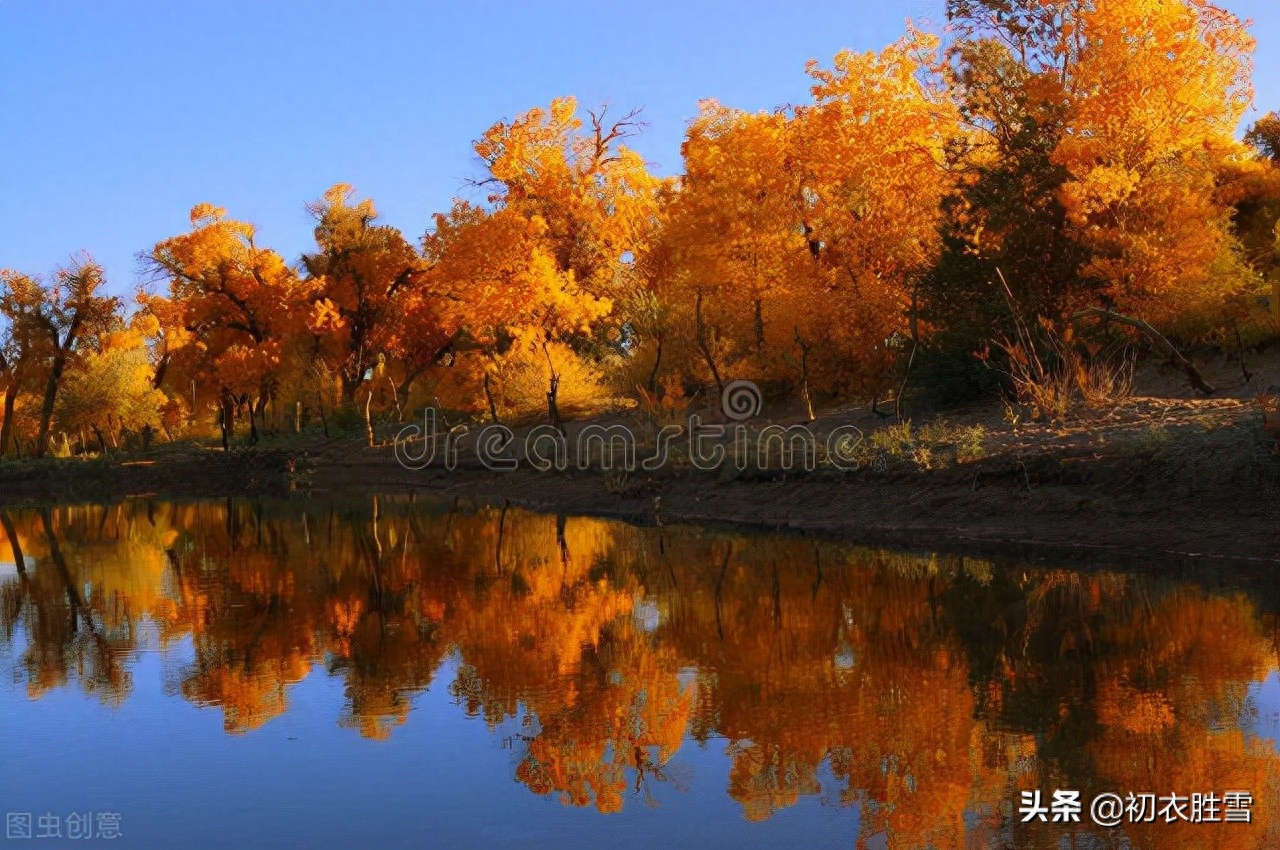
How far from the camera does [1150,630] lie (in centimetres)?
1064

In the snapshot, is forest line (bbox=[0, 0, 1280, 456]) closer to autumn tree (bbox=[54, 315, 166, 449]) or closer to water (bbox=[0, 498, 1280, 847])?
autumn tree (bbox=[54, 315, 166, 449])

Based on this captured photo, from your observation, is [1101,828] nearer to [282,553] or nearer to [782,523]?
[782,523]

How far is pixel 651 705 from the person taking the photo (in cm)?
900

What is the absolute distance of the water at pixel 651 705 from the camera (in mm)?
6754

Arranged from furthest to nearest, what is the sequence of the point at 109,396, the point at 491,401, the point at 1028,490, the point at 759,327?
the point at 109,396
the point at 491,401
the point at 759,327
the point at 1028,490

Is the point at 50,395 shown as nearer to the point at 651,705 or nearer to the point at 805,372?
the point at 805,372

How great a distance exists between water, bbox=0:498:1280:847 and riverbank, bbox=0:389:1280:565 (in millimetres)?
1312

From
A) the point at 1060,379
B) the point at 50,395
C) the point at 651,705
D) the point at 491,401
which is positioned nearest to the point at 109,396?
the point at 50,395

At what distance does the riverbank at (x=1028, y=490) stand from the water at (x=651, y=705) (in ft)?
4.30

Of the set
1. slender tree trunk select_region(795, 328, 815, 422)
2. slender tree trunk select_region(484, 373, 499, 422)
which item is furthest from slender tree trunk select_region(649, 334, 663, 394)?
slender tree trunk select_region(484, 373, 499, 422)

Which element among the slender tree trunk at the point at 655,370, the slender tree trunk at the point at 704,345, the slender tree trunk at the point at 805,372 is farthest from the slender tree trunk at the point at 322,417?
the slender tree trunk at the point at 805,372

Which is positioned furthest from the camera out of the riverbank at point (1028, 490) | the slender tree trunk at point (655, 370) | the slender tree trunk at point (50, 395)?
the slender tree trunk at point (50, 395)

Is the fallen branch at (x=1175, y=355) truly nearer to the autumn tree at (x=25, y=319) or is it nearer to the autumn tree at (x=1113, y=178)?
the autumn tree at (x=1113, y=178)

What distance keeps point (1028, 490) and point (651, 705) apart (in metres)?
9.55
